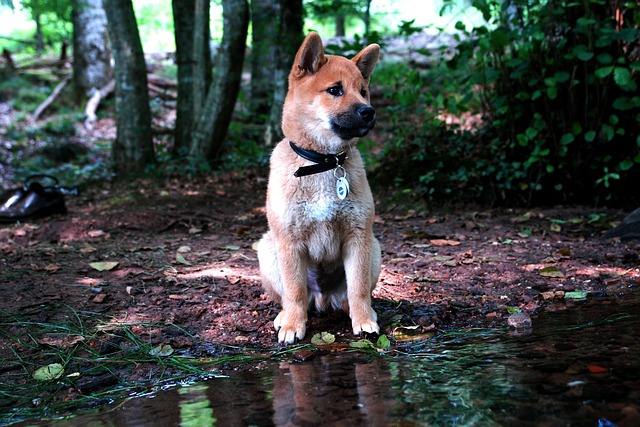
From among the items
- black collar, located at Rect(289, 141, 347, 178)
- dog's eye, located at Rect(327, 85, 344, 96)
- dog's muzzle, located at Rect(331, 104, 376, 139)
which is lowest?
black collar, located at Rect(289, 141, 347, 178)

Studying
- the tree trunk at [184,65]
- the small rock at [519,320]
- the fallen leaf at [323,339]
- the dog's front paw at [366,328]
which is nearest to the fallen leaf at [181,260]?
the fallen leaf at [323,339]

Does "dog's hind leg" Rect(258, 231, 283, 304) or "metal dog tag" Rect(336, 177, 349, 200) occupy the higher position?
"metal dog tag" Rect(336, 177, 349, 200)

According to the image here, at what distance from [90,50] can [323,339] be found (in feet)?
50.0

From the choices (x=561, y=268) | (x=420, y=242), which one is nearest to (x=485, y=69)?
(x=420, y=242)

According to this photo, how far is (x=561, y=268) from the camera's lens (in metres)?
4.75

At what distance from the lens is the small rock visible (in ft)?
11.4

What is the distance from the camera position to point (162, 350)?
Answer: 331cm

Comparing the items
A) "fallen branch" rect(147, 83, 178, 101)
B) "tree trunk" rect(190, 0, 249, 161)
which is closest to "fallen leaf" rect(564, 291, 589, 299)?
"tree trunk" rect(190, 0, 249, 161)

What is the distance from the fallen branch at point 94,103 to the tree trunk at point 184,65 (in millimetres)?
5415

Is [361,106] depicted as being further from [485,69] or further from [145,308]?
[485,69]

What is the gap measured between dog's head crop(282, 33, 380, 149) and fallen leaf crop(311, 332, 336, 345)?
122cm

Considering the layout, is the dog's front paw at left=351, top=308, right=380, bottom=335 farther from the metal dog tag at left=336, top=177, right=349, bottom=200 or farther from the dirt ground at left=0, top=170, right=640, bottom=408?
the metal dog tag at left=336, top=177, right=349, bottom=200

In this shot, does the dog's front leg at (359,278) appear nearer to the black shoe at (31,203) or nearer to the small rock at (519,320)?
the small rock at (519,320)

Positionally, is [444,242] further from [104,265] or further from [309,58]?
[104,265]
